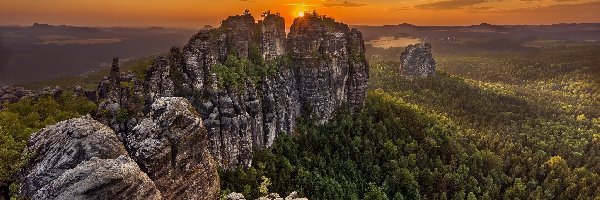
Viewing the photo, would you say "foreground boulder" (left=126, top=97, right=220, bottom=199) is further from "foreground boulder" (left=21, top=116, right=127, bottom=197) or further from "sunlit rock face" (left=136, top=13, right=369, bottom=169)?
"sunlit rock face" (left=136, top=13, right=369, bottom=169)

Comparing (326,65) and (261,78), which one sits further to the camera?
(326,65)

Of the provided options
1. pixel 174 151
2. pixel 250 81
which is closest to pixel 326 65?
pixel 250 81

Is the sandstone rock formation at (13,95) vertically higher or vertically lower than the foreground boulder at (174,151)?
lower

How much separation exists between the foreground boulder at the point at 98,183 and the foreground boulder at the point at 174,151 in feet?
18.1

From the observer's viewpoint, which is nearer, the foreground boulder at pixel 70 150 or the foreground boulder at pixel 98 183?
the foreground boulder at pixel 98 183

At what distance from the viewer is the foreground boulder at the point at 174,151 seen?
108 feet

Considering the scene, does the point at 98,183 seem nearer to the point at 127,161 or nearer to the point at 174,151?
the point at 127,161

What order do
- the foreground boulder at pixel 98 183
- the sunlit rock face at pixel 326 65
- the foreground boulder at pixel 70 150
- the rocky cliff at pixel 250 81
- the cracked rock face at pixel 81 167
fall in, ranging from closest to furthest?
the foreground boulder at pixel 98 183
the cracked rock face at pixel 81 167
the foreground boulder at pixel 70 150
the rocky cliff at pixel 250 81
the sunlit rock face at pixel 326 65

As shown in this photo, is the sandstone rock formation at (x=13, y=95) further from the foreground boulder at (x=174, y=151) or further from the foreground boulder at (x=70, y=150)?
the foreground boulder at (x=174, y=151)

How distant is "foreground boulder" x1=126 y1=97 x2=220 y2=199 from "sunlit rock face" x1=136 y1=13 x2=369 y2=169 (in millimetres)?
40939

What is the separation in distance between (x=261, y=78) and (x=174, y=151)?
66.0 m

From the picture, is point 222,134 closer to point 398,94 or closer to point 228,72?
point 228,72

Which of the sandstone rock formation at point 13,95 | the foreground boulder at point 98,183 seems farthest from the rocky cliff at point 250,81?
the foreground boulder at point 98,183

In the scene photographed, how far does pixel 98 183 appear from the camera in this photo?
82.8 feet
